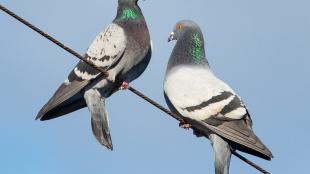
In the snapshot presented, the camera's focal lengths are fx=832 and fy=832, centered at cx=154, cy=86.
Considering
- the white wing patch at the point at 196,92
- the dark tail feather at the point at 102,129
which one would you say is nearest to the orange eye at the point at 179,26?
the white wing patch at the point at 196,92

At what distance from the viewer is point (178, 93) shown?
393 inches

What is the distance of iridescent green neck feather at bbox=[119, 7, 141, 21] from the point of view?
1127cm

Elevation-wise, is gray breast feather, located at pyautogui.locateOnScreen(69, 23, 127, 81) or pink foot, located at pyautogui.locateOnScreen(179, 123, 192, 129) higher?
gray breast feather, located at pyautogui.locateOnScreen(69, 23, 127, 81)

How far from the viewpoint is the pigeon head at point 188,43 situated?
11016 millimetres

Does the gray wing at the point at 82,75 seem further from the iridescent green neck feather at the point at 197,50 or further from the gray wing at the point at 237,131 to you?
the gray wing at the point at 237,131

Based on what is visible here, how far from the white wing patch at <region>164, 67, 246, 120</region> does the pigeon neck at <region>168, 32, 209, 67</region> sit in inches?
18.2

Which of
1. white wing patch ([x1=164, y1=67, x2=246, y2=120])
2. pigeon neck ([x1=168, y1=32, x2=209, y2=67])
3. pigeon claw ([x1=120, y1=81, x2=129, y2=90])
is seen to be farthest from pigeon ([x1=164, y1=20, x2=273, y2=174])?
pigeon claw ([x1=120, y1=81, x2=129, y2=90])

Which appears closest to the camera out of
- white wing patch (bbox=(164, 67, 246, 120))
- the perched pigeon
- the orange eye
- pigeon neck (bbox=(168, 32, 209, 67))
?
white wing patch (bbox=(164, 67, 246, 120))

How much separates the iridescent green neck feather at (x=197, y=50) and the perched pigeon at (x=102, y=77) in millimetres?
605

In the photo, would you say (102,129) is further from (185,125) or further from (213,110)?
(213,110)

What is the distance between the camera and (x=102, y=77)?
409 inches

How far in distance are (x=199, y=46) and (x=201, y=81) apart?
128 cm

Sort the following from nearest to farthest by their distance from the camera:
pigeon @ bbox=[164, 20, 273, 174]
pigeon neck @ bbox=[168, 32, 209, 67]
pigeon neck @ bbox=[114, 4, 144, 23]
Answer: pigeon @ bbox=[164, 20, 273, 174] < pigeon neck @ bbox=[168, 32, 209, 67] < pigeon neck @ bbox=[114, 4, 144, 23]

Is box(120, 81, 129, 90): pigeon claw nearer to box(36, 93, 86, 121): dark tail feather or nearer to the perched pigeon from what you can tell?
the perched pigeon
